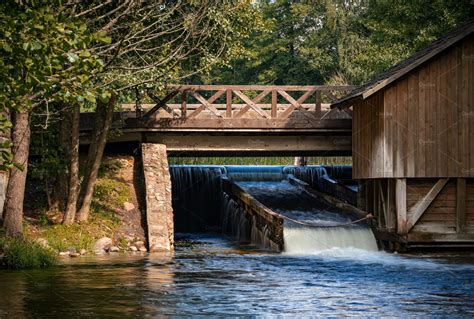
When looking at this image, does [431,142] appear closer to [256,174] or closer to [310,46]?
[256,174]

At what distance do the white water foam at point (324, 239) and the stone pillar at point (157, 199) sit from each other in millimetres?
3515

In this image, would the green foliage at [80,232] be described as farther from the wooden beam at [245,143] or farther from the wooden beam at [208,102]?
the wooden beam at [245,143]

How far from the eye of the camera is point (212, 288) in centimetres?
1631

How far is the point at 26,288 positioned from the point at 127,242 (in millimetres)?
8850

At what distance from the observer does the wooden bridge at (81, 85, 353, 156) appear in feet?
94.1

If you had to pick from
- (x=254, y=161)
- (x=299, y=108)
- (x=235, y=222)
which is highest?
(x=299, y=108)

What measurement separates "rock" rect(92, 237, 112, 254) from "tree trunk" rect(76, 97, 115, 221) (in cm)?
123

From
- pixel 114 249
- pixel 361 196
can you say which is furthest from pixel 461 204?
pixel 114 249

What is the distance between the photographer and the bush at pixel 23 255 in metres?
18.9

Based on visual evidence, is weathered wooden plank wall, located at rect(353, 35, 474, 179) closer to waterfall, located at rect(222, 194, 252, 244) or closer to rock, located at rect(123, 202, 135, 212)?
waterfall, located at rect(222, 194, 252, 244)

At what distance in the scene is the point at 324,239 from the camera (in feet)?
84.1

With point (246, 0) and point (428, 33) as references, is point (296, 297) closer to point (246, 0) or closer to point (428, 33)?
point (246, 0)

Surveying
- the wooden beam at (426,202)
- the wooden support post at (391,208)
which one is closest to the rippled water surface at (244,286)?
the wooden beam at (426,202)

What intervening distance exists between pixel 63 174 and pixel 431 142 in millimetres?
10931
